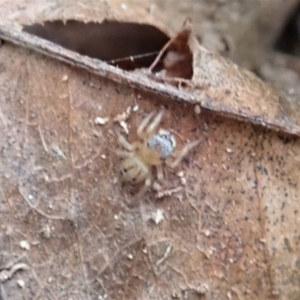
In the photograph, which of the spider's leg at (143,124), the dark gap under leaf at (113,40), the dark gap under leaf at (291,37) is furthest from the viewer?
the dark gap under leaf at (291,37)

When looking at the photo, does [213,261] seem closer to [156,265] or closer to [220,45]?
[156,265]

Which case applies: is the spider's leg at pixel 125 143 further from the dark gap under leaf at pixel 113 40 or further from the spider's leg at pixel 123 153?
the dark gap under leaf at pixel 113 40

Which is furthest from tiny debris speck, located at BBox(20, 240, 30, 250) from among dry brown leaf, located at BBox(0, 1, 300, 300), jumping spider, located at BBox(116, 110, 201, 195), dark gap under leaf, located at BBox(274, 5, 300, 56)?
dark gap under leaf, located at BBox(274, 5, 300, 56)

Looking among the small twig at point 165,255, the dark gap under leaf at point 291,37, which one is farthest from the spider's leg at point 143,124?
the dark gap under leaf at point 291,37

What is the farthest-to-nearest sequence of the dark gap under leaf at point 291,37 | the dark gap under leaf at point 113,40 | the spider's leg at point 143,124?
the dark gap under leaf at point 291,37 → the dark gap under leaf at point 113,40 → the spider's leg at point 143,124

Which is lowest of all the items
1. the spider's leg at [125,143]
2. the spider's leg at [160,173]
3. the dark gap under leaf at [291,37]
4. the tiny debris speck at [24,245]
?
the tiny debris speck at [24,245]

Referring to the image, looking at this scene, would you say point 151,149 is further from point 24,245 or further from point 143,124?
point 24,245

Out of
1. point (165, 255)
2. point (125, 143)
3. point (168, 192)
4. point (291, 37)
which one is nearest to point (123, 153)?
point (125, 143)
